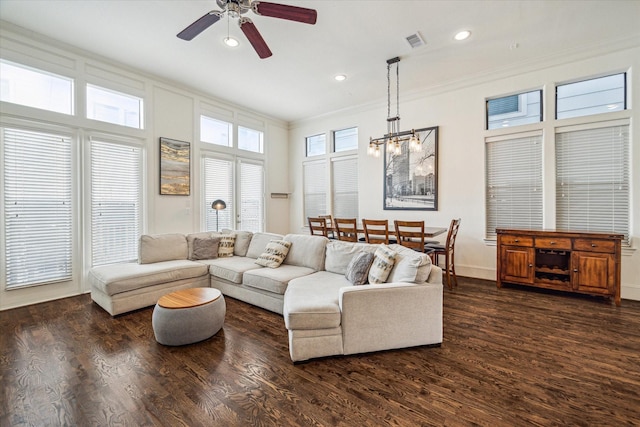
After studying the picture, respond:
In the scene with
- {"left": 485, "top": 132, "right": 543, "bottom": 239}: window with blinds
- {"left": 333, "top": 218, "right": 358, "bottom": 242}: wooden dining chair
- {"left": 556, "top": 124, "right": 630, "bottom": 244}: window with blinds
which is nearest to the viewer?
{"left": 556, "top": 124, "right": 630, "bottom": 244}: window with blinds

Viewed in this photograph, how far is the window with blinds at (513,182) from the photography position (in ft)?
13.9

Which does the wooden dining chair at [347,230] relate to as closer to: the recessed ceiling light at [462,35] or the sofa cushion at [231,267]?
the sofa cushion at [231,267]

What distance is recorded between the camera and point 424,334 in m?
2.43

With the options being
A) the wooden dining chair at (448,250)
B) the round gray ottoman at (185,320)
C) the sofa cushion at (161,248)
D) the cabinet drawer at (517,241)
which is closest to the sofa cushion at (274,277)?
the round gray ottoman at (185,320)

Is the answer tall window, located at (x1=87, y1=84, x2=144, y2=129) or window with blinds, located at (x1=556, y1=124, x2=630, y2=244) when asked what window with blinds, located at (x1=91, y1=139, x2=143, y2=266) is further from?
window with blinds, located at (x1=556, y1=124, x2=630, y2=244)

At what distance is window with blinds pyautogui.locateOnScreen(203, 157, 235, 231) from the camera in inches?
215

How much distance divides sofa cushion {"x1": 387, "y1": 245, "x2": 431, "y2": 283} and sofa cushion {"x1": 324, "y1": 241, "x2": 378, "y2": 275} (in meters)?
0.49

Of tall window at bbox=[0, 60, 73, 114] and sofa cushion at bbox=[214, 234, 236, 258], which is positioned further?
sofa cushion at bbox=[214, 234, 236, 258]

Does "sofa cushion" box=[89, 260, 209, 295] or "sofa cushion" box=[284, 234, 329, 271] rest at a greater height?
"sofa cushion" box=[284, 234, 329, 271]

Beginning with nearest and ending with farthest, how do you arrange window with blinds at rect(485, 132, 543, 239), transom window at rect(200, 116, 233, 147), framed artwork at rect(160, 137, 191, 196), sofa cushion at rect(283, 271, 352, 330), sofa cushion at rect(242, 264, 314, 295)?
sofa cushion at rect(283, 271, 352, 330), sofa cushion at rect(242, 264, 314, 295), window with blinds at rect(485, 132, 543, 239), framed artwork at rect(160, 137, 191, 196), transom window at rect(200, 116, 233, 147)

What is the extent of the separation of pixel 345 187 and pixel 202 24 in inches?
165

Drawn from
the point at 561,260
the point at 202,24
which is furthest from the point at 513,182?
the point at 202,24

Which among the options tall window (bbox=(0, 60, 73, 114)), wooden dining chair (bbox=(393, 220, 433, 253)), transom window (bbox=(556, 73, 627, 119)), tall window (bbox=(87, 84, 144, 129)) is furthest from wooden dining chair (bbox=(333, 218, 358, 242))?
tall window (bbox=(0, 60, 73, 114))

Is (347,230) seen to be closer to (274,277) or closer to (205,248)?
(274,277)
